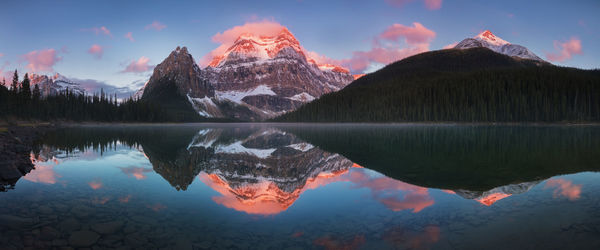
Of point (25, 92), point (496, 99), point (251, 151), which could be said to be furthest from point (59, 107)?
point (496, 99)

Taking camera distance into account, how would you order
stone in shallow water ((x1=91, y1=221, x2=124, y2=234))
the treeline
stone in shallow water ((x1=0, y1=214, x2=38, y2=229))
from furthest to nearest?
the treeline
stone in shallow water ((x1=0, y1=214, x2=38, y2=229))
stone in shallow water ((x1=91, y1=221, x2=124, y2=234))

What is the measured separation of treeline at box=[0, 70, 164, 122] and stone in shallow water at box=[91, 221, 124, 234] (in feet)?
411

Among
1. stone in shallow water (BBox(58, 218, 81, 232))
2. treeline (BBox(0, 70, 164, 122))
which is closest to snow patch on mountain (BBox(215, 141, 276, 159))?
stone in shallow water (BBox(58, 218, 81, 232))

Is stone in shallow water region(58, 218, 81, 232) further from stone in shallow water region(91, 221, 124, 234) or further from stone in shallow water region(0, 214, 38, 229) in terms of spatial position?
stone in shallow water region(0, 214, 38, 229)

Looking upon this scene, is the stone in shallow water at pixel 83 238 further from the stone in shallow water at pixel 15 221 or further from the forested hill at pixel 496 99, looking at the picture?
the forested hill at pixel 496 99

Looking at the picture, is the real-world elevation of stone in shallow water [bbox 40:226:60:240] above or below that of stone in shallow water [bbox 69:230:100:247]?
above

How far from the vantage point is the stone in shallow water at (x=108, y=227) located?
9.44 meters

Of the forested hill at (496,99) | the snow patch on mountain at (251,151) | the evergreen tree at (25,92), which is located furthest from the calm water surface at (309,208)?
the evergreen tree at (25,92)

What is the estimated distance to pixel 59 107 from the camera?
14400cm

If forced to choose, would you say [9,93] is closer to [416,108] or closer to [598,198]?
[598,198]

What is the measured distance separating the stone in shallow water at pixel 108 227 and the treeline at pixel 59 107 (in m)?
125

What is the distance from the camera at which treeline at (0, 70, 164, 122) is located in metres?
110

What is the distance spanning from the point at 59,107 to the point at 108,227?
17171cm

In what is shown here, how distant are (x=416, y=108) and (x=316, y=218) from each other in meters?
144
